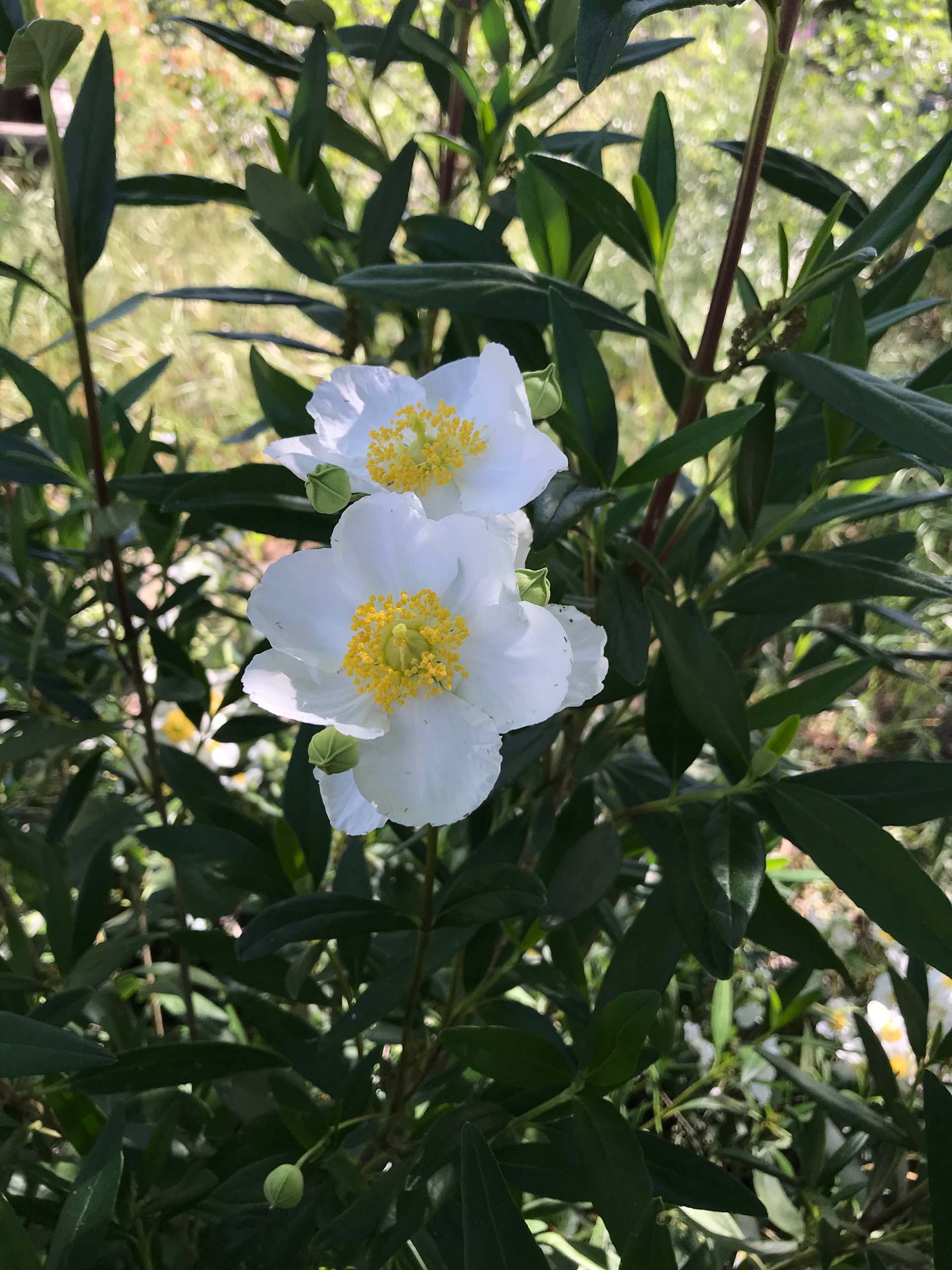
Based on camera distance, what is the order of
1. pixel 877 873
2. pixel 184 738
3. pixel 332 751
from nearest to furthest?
pixel 332 751
pixel 877 873
pixel 184 738

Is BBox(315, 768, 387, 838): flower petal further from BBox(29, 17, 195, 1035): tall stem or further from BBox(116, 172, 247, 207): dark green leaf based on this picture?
BBox(116, 172, 247, 207): dark green leaf

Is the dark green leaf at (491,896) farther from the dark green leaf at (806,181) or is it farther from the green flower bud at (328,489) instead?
the dark green leaf at (806,181)

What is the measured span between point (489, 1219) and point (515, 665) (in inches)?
12.2

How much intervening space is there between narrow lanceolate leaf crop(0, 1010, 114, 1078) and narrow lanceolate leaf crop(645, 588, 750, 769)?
39 centimetres

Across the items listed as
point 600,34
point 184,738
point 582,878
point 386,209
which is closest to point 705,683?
point 582,878

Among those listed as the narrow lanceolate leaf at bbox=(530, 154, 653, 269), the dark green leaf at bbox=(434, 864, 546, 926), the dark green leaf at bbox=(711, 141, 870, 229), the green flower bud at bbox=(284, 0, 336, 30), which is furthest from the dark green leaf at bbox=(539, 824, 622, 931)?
the green flower bud at bbox=(284, 0, 336, 30)

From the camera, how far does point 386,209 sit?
80cm

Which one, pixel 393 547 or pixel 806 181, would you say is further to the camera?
pixel 806 181

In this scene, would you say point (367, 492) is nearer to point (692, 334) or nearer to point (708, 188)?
point (692, 334)

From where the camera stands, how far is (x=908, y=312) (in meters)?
0.66

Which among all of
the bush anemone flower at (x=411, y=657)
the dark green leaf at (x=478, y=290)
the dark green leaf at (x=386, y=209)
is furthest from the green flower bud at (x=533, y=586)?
the dark green leaf at (x=386, y=209)

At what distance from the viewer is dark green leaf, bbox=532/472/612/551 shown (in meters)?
0.57

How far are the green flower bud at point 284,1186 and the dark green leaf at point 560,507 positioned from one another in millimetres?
401

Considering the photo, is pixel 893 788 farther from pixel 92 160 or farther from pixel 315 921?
pixel 92 160
